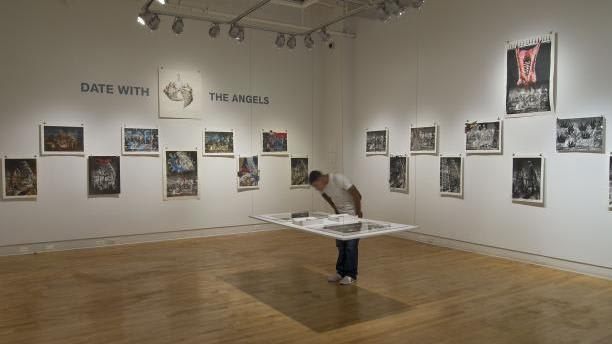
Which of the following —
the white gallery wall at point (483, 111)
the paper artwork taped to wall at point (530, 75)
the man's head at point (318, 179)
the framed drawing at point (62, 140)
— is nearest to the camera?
the man's head at point (318, 179)

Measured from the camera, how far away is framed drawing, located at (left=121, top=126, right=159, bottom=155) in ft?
30.9

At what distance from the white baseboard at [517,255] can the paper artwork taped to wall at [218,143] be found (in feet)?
14.4

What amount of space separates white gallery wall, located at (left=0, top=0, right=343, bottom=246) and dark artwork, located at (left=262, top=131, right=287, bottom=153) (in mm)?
195

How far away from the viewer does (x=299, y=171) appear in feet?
38.3

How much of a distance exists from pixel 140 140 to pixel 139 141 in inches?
1.1

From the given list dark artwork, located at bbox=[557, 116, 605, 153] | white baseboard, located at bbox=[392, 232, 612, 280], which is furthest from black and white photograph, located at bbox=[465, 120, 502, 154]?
white baseboard, located at bbox=[392, 232, 612, 280]

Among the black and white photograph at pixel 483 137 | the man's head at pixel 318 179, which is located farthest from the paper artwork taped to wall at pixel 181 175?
the black and white photograph at pixel 483 137

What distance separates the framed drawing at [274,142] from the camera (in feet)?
36.6

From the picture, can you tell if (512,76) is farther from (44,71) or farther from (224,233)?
(44,71)

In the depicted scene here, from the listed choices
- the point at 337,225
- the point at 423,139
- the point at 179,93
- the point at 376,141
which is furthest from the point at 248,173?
the point at 337,225

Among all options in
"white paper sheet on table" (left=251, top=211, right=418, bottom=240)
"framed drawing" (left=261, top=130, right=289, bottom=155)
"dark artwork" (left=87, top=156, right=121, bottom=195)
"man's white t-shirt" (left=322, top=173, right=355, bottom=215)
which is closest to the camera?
"white paper sheet on table" (left=251, top=211, right=418, bottom=240)

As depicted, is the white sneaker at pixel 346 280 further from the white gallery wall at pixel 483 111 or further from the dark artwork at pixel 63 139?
the dark artwork at pixel 63 139

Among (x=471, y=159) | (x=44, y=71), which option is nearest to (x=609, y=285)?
(x=471, y=159)

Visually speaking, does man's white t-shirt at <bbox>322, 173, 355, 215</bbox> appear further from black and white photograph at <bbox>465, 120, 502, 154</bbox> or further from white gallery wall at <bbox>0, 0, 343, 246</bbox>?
white gallery wall at <bbox>0, 0, 343, 246</bbox>
